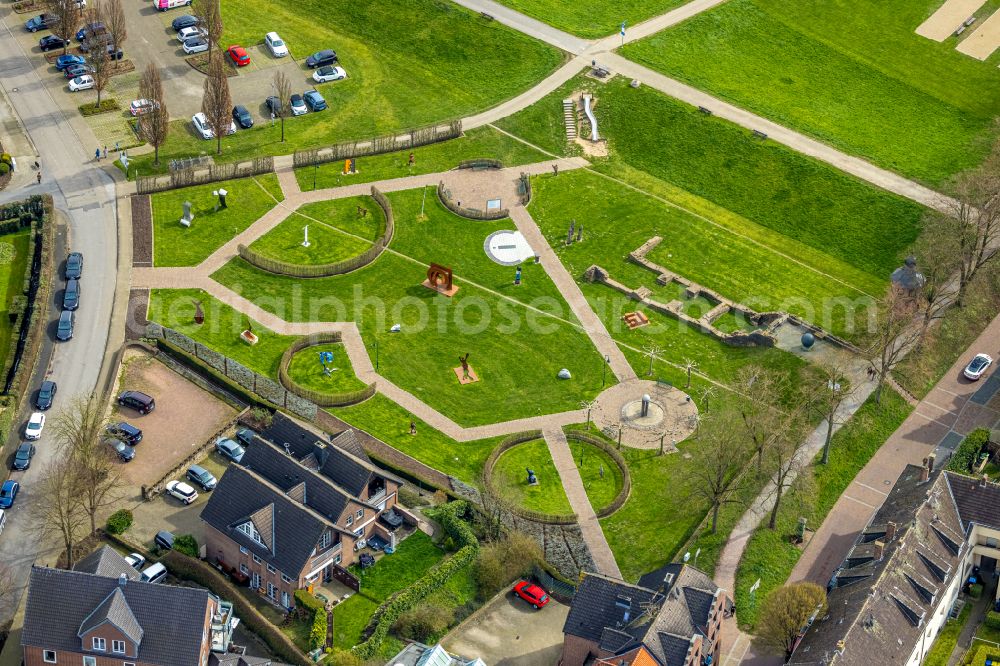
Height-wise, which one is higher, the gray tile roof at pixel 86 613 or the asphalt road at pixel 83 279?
the asphalt road at pixel 83 279

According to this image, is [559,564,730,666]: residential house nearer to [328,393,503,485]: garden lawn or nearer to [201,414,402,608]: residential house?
[201,414,402,608]: residential house

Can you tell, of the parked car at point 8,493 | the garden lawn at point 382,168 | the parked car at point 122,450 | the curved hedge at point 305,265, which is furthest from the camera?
the garden lawn at point 382,168

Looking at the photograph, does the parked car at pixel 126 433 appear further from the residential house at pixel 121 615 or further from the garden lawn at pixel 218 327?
the residential house at pixel 121 615

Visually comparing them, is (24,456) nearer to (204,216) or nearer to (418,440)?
(418,440)

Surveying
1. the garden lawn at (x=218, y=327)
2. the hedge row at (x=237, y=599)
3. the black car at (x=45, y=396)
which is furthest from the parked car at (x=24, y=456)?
the garden lawn at (x=218, y=327)

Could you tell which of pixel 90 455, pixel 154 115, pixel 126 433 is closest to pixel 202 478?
pixel 126 433

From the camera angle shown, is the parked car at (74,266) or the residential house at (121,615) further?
the parked car at (74,266)

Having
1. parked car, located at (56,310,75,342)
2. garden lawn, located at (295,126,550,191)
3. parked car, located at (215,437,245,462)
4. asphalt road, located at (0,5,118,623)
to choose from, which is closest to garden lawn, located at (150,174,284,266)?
garden lawn, located at (295,126,550,191)
